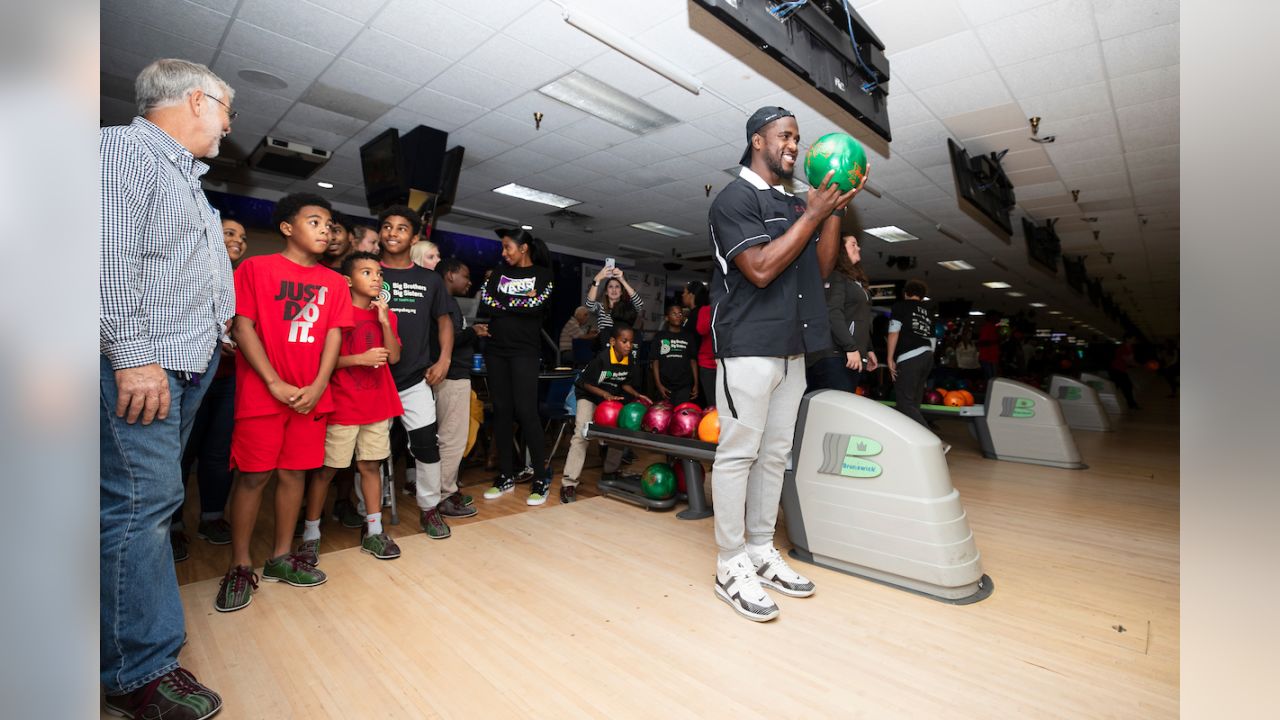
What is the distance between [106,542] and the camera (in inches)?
49.0

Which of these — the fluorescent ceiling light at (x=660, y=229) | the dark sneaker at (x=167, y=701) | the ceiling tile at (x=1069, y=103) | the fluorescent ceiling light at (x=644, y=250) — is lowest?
the dark sneaker at (x=167, y=701)

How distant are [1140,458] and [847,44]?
13.0ft

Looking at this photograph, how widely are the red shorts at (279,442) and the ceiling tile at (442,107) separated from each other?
3.28m

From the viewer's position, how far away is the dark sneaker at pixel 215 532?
8.09 feet

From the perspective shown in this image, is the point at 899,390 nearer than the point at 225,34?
No

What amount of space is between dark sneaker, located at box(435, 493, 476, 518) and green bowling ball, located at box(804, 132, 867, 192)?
212 cm

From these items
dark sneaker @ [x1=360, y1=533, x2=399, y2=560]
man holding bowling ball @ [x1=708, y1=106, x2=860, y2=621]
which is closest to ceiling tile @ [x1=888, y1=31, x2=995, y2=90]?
man holding bowling ball @ [x1=708, y1=106, x2=860, y2=621]

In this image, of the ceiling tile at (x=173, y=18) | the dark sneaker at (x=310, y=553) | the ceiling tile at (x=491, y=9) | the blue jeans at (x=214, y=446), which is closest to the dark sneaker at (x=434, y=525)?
the dark sneaker at (x=310, y=553)

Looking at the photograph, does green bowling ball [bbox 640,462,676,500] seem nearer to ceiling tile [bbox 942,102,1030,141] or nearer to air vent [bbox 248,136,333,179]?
ceiling tile [bbox 942,102,1030,141]

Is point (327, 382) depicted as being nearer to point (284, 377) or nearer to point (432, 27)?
point (284, 377)

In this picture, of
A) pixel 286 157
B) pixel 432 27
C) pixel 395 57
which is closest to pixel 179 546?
pixel 432 27

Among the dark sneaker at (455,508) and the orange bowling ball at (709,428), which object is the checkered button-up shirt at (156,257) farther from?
the orange bowling ball at (709,428)

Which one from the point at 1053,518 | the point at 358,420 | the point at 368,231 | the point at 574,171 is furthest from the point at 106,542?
the point at 574,171
